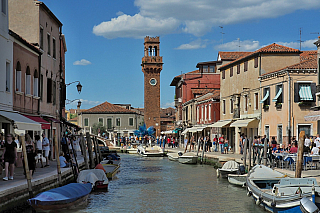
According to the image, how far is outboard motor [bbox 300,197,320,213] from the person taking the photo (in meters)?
11.1

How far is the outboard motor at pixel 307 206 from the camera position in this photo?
1109 centimetres

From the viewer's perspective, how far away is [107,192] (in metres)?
19.1

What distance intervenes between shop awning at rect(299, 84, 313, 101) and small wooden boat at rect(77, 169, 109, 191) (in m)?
15.2

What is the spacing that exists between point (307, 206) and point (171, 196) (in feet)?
26.1

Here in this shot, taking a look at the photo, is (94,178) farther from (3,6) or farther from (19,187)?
(3,6)

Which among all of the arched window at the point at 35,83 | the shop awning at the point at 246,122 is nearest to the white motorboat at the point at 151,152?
the shop awning at the point at 246,122

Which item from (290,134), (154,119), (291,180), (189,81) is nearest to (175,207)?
(291,180)

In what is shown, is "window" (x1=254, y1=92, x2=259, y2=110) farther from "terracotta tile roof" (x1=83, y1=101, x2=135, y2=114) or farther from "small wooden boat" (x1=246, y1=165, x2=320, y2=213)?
"terracotta tile roof" (x1=83, y1=101, x2=135, y2=114)

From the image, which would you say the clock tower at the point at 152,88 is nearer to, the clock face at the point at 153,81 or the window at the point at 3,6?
the clock face at the point at 153,81

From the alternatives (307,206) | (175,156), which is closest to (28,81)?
(307,206)

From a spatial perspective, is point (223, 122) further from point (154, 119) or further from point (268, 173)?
point (154, 119)

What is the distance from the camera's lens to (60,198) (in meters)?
13.6

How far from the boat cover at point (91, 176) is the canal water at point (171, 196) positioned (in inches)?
23.9

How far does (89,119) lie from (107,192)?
73.0 meters
